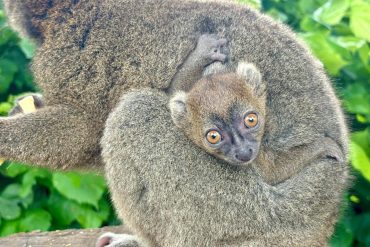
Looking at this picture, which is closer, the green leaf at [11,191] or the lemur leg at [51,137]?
the lemur leg at [51,137]

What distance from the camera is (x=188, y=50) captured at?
6754 mm

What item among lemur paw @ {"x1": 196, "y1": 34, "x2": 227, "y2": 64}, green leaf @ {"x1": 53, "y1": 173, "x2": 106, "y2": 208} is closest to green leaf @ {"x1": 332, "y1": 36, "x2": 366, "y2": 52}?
lemur paw @ {"x1": 196, "y1": 34, "x2": 227, "y2": 64}

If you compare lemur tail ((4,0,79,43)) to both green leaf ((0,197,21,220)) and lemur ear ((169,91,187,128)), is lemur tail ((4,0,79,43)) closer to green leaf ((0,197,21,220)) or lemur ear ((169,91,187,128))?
lemur ear ((169,91,187,128))

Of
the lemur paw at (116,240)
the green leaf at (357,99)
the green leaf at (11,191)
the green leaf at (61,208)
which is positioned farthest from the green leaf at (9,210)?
the green leaf at (357,99)

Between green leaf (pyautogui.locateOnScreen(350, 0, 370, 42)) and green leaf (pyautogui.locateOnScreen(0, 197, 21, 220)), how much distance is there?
4.62 m

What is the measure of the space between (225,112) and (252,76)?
1.32 feet

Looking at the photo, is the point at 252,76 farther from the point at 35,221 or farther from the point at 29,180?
the point at 35,221

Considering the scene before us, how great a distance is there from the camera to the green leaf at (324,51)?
27.1 feet

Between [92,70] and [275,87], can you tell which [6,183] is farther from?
[275,87]

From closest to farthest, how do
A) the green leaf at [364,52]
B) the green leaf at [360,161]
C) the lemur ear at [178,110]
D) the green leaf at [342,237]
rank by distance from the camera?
A: 1. the lemur ear at [178,110]
2. the green leaf at [360,161]
3. the green leaf at [342,237]
4. the green leaf at [364,52]

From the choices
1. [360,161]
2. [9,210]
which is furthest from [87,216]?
[360,161]

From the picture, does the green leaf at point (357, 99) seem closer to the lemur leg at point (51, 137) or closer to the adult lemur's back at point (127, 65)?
the adult lemur's back at point (127, 65)

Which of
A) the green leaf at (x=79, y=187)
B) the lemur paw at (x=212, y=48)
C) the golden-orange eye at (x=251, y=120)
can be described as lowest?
the green leaf at (x=79, y=187)

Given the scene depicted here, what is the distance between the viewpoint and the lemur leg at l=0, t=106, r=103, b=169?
21.8ft
